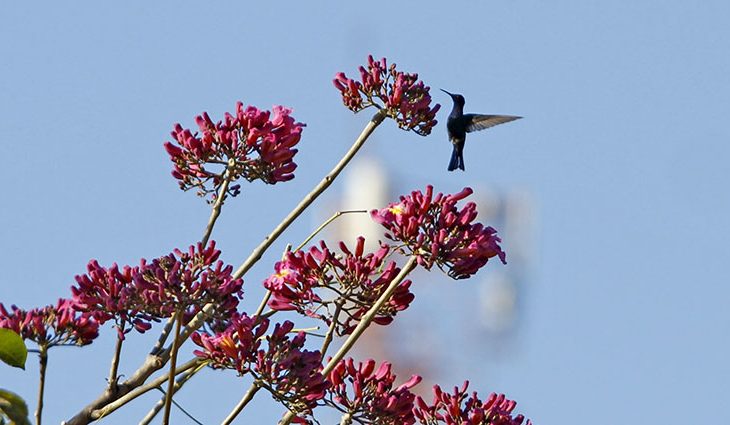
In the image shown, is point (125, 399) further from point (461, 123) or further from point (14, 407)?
point (461, 123)

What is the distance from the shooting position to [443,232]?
4359mm

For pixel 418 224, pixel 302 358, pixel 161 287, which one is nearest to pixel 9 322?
pixel 161 287

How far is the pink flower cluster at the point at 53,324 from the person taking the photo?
4441 mm

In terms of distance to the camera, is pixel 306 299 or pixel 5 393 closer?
pixel 5 393

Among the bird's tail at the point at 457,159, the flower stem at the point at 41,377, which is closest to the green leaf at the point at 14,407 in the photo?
the flower stem at the point at 41,377

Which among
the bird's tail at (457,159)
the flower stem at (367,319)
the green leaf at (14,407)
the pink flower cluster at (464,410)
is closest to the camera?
the green leaf at (14,407)

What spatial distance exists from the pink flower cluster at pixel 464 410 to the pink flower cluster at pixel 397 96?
3.54ft

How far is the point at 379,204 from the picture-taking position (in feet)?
174

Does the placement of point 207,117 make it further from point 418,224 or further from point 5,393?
point 5,393

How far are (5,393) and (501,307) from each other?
5793 centimetres

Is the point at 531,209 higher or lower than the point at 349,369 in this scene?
higher

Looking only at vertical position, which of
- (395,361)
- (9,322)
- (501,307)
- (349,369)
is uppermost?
(501,307)

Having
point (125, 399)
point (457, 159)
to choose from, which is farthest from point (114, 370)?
point (457, 159)

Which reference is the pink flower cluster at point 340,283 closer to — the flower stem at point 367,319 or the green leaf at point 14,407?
the flower stem at point 367,319
